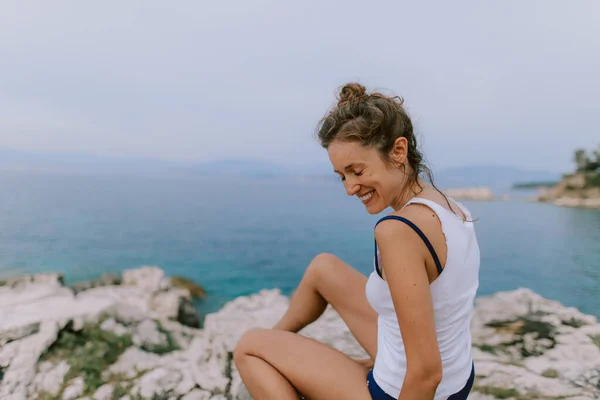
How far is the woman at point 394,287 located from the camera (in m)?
1.22

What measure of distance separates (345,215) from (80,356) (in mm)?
6117

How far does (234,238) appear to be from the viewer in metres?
6.72

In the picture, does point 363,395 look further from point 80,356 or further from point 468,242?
point 80,356

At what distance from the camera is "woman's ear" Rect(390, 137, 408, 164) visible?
145 cm

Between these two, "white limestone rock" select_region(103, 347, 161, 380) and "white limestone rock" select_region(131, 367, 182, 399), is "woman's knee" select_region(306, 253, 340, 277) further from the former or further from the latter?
"white limestone rock" select_region(103, 347, 161, 380)

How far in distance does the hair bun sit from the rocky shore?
163 centimetres

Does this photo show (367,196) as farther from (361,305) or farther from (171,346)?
(171,346)

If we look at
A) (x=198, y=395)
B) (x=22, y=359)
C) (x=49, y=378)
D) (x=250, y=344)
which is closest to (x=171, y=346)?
(x=198, y=395)

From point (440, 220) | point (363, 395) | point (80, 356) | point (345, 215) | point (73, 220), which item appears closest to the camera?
point (440, 220)

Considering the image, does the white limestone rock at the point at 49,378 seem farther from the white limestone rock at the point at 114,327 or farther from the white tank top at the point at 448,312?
the white tank top at the point at 448,312

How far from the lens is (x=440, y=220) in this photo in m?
1.31

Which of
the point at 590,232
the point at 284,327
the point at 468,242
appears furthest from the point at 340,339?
the point at 590,232

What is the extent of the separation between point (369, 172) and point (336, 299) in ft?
2.84

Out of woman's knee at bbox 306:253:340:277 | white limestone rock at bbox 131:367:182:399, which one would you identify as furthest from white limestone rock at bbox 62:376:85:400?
woman's knee at bbox 306:253:340:277
